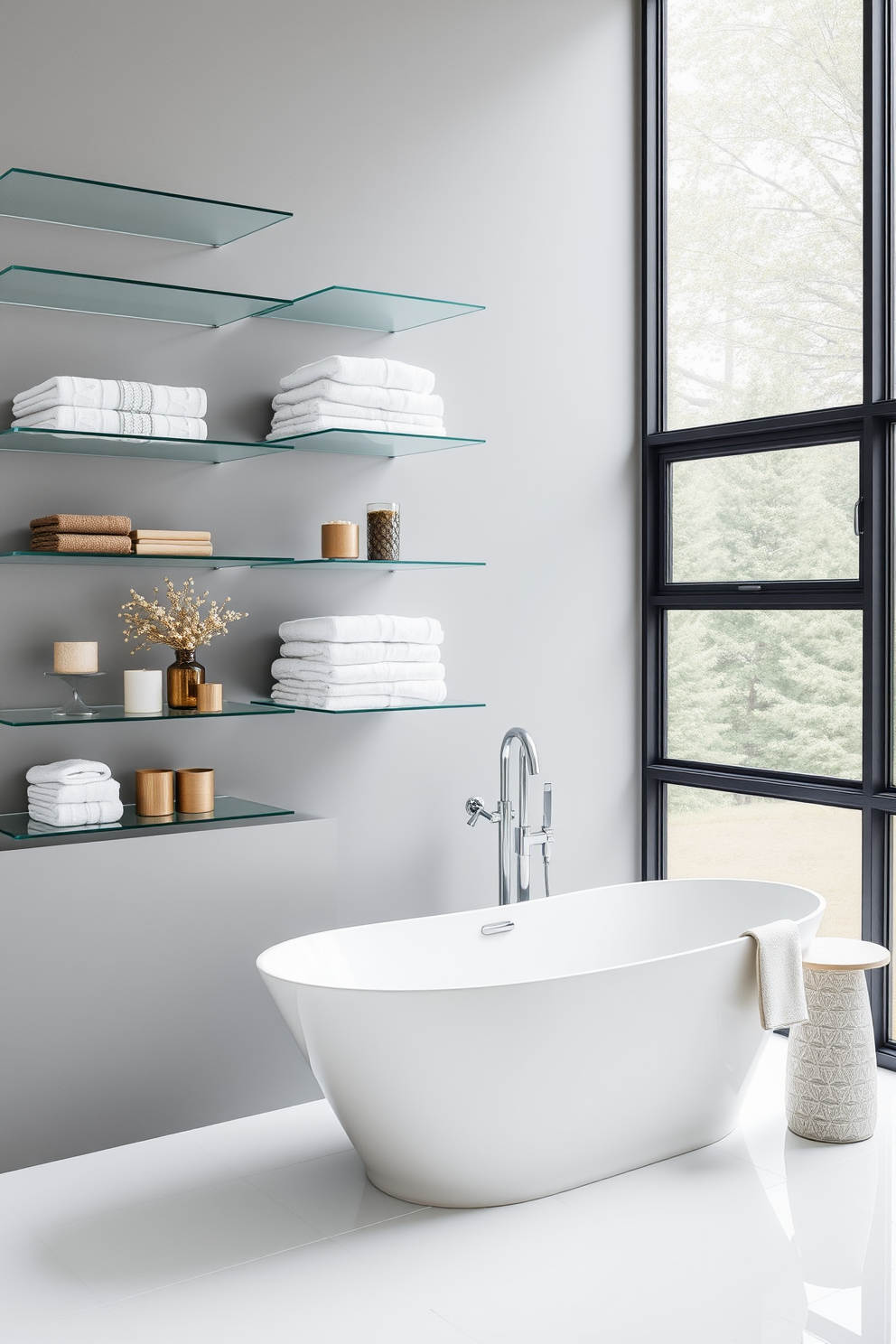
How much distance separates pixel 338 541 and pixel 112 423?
689 mm

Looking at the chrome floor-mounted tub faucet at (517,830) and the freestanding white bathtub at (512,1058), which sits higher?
the chrome floor-mounted tub faucet at (517,830)

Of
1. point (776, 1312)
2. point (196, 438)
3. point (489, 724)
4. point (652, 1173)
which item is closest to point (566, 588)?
point (489, 724)

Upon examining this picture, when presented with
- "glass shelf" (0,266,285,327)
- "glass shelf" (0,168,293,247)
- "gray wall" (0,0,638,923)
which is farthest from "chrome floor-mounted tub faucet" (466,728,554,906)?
"glass shelf" (0,168,293,247)

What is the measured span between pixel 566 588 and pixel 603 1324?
7.54 feet

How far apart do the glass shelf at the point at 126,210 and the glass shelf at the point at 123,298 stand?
13cm

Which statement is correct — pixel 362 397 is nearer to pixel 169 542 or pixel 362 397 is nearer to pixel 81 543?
pixel 169 542

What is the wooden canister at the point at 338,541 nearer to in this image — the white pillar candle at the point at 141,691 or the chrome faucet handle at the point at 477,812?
the white pillar candle at the point at 141,691

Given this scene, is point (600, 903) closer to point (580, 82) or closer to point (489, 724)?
point (489, 724)

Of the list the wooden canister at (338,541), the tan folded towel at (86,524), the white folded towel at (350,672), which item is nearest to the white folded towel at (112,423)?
the tan folded towel at (86,524)

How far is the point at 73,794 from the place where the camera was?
294 cm

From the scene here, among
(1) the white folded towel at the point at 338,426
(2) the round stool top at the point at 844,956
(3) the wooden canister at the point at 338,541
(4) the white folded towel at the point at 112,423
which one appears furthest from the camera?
(3) the wooden canister at the point at 338,541

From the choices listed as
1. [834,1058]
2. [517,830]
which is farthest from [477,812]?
[834,1058]

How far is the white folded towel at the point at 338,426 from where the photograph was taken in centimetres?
323

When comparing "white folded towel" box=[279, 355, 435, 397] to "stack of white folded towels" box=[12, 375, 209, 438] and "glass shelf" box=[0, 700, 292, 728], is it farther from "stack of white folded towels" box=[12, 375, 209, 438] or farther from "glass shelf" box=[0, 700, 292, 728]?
"glass shelf" box=[0, 700, 292, 728]
